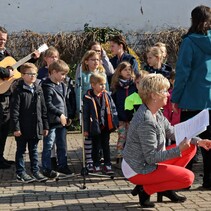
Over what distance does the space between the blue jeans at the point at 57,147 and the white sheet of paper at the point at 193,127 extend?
94.3 inches

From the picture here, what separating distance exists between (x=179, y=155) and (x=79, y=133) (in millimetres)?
6756

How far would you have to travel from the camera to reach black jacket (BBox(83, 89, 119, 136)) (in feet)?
26.5

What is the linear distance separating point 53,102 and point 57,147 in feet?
2.07

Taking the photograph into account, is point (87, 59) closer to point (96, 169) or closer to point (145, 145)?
point (96, 169)

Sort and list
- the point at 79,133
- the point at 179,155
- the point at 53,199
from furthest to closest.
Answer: the point at 79,133
the point at 53,199
the point at 179,155

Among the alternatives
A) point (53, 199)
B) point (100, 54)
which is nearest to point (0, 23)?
point (100, 54)

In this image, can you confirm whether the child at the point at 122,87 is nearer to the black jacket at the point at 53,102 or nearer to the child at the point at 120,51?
the child at the point at 120,51

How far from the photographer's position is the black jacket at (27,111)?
25.1 feet

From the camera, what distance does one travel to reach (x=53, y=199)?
6.72m

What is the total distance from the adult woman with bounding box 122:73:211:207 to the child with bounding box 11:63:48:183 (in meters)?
1.79

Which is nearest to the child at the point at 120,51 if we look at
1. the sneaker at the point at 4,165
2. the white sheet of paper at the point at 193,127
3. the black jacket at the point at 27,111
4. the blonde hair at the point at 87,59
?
the blonde hair at the point at 87,59

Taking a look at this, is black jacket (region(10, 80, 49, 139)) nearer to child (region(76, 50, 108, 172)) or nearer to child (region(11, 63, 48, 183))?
child (region(11, 63, 48, 183))

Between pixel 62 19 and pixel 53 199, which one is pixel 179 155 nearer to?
pixel 53 199

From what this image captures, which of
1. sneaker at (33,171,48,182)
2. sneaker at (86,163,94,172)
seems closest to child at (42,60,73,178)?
sneaker at (33,171,48,182)
